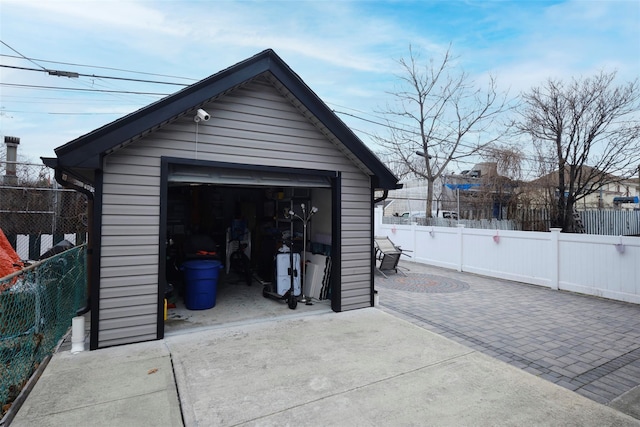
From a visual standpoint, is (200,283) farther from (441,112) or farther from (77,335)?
(441,112)

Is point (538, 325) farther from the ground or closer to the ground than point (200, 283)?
closer to the ground

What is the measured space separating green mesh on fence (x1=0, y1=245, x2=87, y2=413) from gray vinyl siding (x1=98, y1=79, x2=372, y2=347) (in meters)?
0.54

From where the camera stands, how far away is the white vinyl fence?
230 inches

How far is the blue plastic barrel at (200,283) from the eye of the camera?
5.04 metres

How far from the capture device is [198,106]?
409 cm

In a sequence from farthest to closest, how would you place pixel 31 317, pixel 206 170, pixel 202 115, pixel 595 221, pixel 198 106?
pixel 595 221
pixel 206 170
pixel 198 106
pixel 202 115
pixel 31 317

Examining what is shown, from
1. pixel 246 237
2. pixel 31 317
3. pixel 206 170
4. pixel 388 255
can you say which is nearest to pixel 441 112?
pixel 388 255

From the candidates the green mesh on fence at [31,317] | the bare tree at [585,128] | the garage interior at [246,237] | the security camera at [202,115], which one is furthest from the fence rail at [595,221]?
the green mesh on fence at [31,317]

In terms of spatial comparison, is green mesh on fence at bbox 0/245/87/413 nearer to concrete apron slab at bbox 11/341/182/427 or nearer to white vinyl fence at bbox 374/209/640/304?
concrete apron slab at bbox 11/341/182/427

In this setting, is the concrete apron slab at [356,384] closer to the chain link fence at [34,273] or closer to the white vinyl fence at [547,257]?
the chain link fence at [34,273]

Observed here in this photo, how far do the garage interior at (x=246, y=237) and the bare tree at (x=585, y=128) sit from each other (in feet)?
34.0

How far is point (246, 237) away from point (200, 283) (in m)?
2.95

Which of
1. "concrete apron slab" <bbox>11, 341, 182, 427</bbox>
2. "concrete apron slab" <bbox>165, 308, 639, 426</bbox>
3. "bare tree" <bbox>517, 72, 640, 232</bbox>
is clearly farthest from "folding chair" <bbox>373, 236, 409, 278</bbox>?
"bare tree" <bbox>517, 72, 640, 232</bbox>

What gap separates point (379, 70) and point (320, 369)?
509 inches
